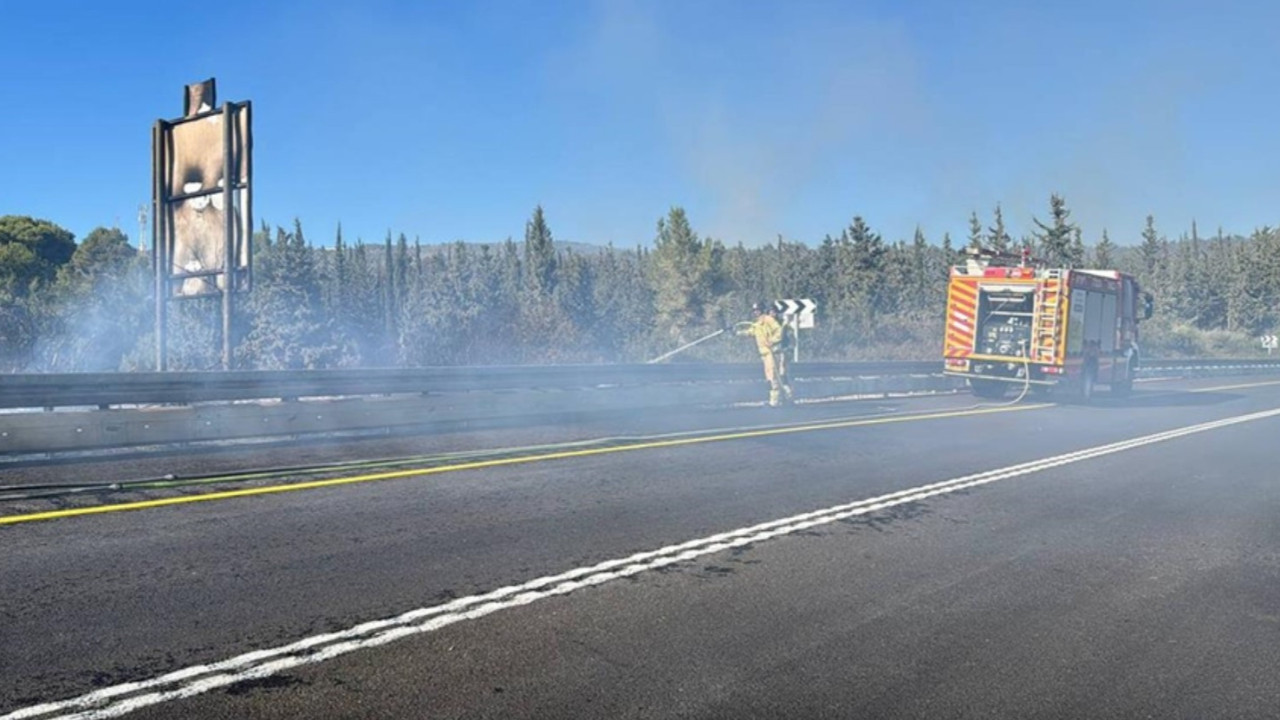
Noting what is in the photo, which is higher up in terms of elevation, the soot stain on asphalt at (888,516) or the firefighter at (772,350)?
the firefighter at (772,350)

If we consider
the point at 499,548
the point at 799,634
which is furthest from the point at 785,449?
the point at 799,634

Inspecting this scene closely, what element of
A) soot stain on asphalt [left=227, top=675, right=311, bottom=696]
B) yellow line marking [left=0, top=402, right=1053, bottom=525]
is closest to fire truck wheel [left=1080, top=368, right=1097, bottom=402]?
yellow line marking [left=0, top=402, right=1053, bottom=525]

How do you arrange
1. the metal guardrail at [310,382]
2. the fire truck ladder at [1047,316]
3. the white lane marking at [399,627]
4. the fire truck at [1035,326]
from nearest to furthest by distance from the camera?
the white lane marking at [399,627] < the metal guardrail at [310,382] < the fire truck ladder at [1047,316] < the fire truck at [1035,326]

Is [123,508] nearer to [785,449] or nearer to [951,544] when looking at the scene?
[951,544]

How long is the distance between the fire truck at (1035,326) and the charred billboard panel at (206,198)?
594 inches

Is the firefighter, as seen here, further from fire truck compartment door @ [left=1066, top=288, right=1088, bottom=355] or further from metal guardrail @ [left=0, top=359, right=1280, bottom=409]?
fire truck compartment door @ [left=1066, top=288, right=1088, bottom=355]

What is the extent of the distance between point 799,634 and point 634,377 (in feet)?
40.3

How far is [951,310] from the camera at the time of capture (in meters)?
20.3

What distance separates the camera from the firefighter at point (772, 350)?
16.5 metres

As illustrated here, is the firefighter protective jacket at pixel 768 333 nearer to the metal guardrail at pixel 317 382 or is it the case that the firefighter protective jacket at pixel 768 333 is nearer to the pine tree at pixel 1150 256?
the metal guardrail at pixel 317 382

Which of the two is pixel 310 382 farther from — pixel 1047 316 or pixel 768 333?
pixel 1047 316

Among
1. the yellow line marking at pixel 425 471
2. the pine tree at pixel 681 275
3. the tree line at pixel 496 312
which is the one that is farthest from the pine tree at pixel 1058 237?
the yellow line marking at pixel 425 471

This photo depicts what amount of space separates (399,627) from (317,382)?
28.3 ft

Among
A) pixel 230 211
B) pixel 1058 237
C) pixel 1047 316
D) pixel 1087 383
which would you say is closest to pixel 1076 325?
pixel 1047 316
